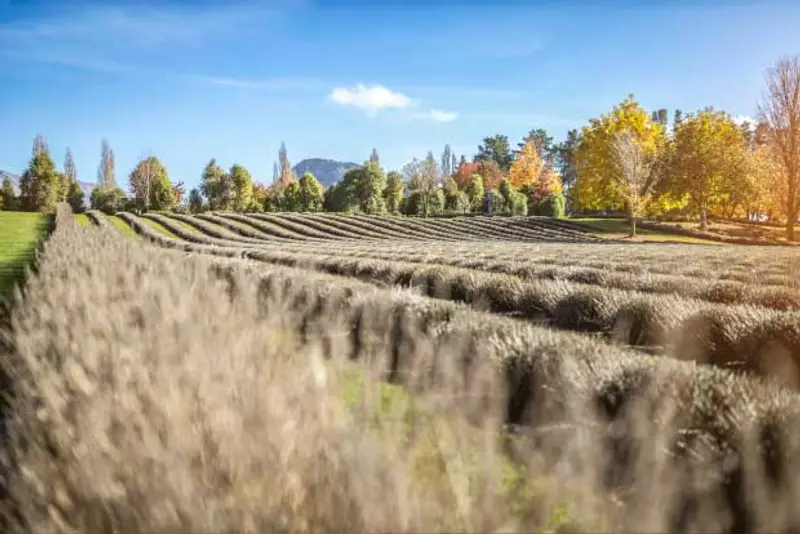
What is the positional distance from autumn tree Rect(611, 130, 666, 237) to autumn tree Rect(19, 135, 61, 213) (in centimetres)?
4617

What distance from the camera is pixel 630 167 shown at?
40.7 m

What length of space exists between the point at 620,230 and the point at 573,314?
4278 centimetres

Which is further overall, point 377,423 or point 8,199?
point 8,199

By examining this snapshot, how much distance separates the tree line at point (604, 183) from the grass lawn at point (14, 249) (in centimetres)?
2848

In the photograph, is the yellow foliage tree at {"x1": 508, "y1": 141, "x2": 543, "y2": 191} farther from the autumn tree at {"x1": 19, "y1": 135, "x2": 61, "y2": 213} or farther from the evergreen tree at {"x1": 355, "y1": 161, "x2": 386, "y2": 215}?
the autumn tree at {"x1": 19, "y1": 135, "x2": 61, "y2": 213}

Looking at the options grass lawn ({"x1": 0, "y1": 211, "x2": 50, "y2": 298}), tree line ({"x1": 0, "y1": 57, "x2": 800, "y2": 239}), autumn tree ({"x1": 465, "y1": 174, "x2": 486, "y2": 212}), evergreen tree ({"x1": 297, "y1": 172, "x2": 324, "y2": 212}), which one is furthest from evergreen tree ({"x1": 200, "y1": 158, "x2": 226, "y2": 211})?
grass lawn ({"x1": 0, "y1": 211, "x2": 50, "y2": 298})

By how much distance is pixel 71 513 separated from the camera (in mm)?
1660

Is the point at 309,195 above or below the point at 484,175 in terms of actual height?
below

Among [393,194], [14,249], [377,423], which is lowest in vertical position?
[14,249]

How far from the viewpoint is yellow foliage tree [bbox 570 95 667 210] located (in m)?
45.6

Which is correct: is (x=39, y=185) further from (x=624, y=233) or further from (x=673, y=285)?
(x=673, y=285)

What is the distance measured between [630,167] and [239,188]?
1592 inches

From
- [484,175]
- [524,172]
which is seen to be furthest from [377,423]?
[484,175]

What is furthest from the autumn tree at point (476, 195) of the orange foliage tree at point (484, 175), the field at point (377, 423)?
the field at point (377, 423)
